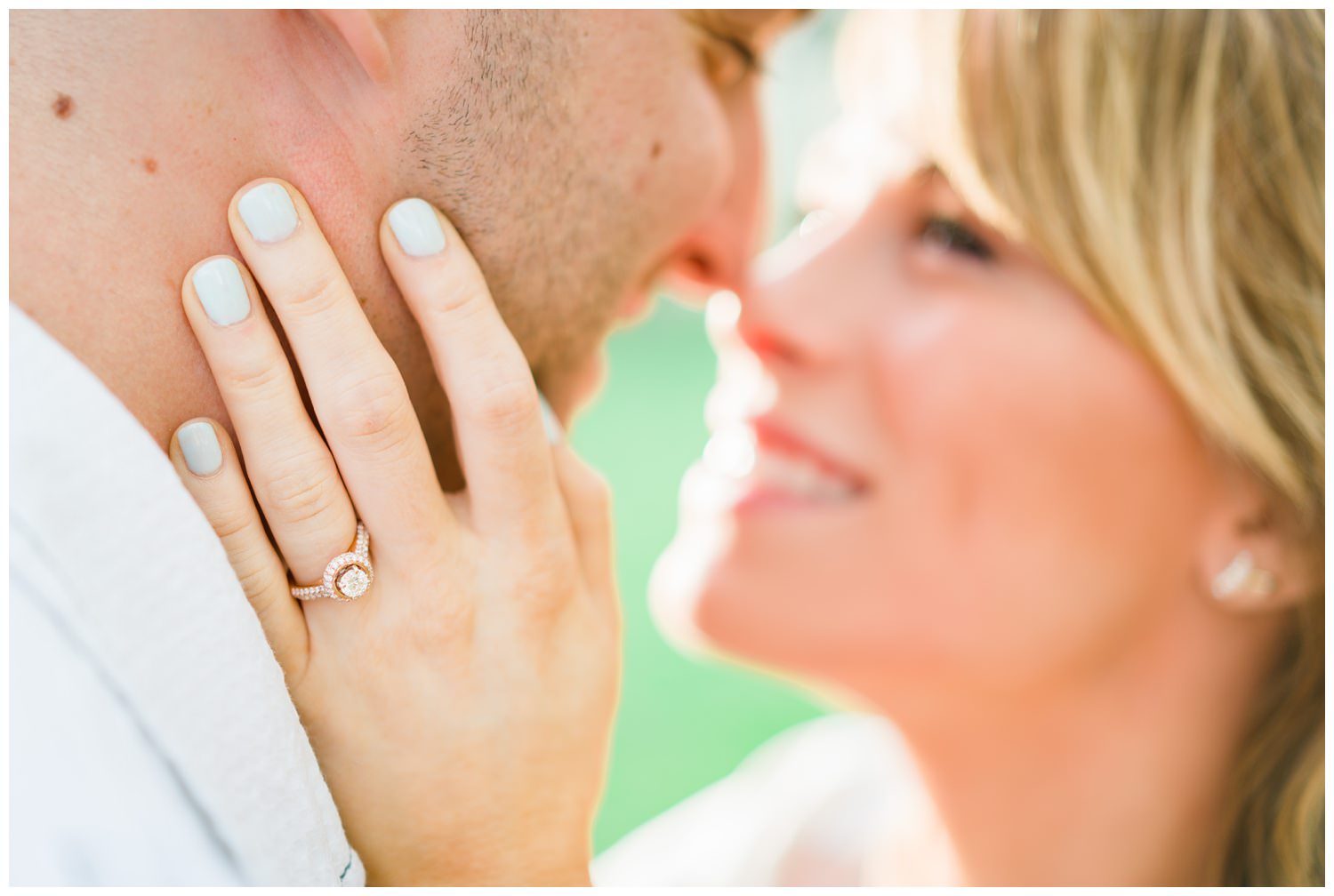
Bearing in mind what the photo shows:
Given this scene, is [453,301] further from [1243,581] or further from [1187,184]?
[1243,581]

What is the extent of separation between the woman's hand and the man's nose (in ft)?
1.95

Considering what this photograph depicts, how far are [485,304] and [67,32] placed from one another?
0.41 m

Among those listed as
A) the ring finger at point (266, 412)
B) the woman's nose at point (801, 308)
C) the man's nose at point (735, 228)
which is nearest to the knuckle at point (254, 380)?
the ring finger at point (266, 412)

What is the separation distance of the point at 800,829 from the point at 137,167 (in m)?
2.03

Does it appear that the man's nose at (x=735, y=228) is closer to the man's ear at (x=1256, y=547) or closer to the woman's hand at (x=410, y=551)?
the woman's hand at (x=410, y=551)

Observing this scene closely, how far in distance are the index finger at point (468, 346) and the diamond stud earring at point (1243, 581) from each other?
1.11 metres

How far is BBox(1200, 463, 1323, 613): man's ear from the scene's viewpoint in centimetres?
152

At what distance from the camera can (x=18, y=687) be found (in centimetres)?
75

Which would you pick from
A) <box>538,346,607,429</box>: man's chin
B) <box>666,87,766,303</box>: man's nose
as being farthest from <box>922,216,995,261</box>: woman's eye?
<box>538,346,607,429</box>: man's chin

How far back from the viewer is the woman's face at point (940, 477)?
1473mm

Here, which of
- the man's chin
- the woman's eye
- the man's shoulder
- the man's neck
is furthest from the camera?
the woman's eye

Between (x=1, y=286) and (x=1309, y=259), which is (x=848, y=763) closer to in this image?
(x=1309, y=259)

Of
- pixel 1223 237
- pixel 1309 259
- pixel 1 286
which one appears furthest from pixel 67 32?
pixel 1309 259

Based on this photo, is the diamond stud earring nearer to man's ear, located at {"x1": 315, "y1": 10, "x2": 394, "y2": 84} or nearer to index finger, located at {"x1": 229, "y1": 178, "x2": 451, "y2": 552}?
index finger, located at {"x1": 229, "y1": 178, "x2": 451, "y2": 552}
